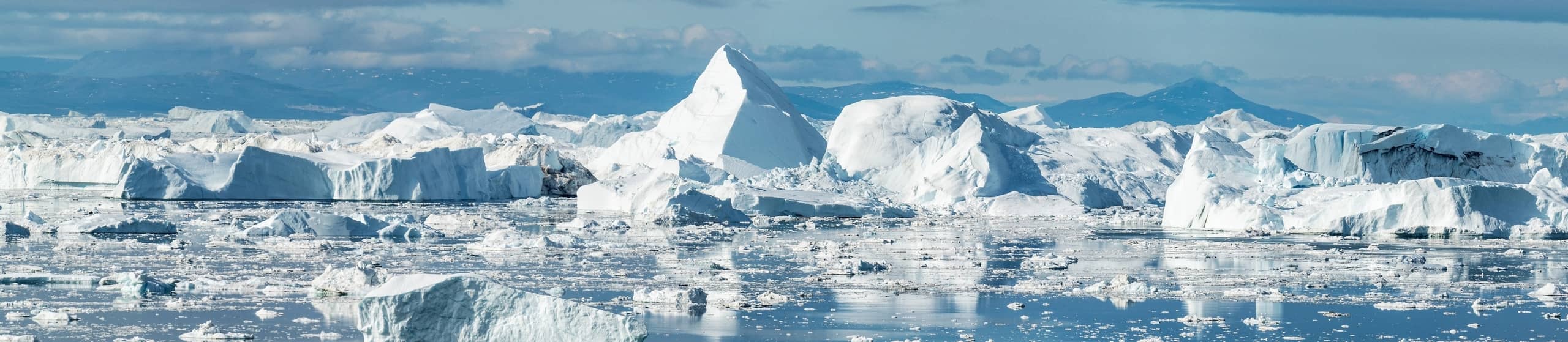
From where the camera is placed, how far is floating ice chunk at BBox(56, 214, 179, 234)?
22.1 meters

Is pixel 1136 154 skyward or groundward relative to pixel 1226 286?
skyward

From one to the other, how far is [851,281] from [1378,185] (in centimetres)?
1390

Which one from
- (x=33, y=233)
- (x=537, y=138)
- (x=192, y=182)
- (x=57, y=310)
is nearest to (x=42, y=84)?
(x=537, y=138)

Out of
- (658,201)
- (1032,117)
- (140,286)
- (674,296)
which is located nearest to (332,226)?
(140,286)

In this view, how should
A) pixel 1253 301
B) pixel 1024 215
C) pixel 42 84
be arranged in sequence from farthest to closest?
pixel 42 84 < pixel 1024 215 < pixel 1253 301

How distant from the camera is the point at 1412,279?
16344 mm

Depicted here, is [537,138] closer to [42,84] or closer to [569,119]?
[569,119]

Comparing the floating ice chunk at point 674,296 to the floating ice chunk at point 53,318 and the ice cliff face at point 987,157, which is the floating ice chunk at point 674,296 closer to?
the floating ice chunk at point 53,318

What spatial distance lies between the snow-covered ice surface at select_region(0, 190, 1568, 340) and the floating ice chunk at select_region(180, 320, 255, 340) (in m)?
0.14

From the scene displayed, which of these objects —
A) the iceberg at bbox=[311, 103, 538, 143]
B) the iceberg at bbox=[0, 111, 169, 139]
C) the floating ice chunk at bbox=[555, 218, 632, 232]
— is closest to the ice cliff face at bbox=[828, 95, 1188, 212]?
the floating ice chunk at bbox=[555, 218, 632, 232]

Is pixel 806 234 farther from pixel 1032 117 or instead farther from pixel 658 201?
pixel 1032 117

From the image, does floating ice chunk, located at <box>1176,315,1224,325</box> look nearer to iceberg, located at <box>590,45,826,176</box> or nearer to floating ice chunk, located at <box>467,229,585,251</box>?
floating ice chunk, located at <box>467,229,585,251</box>

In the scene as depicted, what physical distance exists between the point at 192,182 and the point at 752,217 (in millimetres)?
12491

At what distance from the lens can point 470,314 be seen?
9.71m
